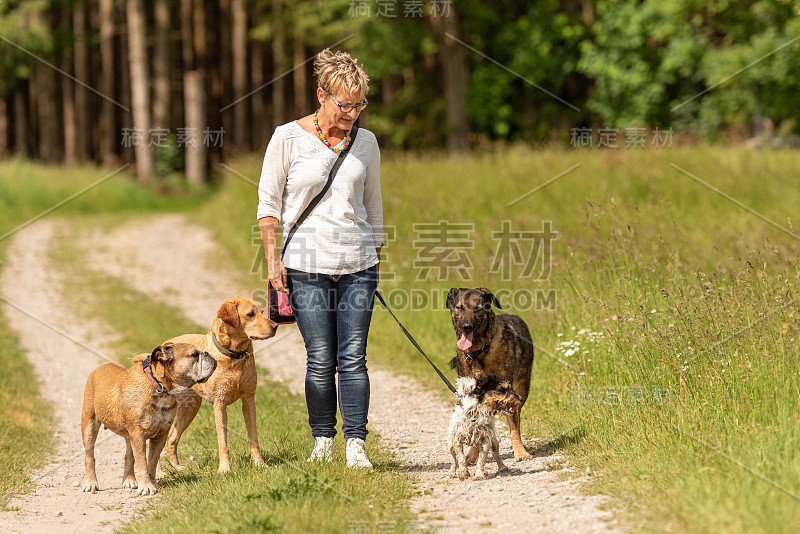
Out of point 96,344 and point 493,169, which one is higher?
point 493,169

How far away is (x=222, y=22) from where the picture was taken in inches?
1634

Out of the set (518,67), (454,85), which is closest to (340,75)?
(454,85)

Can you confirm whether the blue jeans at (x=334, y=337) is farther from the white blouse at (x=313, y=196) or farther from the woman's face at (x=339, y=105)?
the woman's face at (x=339, y=105)

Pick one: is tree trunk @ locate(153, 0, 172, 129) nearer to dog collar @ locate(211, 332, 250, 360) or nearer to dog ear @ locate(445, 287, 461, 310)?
dog collar @ locate(211, 332, 250, 360)

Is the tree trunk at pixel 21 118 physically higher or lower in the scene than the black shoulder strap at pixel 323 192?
higher

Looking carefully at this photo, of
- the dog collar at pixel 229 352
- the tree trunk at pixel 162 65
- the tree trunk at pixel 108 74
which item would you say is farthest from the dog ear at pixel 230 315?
the tree trunk at pixel 108 74

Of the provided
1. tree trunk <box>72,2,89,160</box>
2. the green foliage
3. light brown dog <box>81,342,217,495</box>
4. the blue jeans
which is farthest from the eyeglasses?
tree trunk <box>72,2,89,160</box>

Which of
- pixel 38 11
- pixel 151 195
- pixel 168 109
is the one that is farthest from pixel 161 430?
pixel 38 11

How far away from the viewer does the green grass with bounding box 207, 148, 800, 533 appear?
Result: 4.57m

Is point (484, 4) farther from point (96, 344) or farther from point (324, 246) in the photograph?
point (324, 246)

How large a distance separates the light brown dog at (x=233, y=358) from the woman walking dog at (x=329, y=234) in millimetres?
321

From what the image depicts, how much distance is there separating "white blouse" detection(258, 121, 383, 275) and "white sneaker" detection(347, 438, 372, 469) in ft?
3.84

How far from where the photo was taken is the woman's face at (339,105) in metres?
5.22

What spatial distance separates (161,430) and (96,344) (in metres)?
5.89
